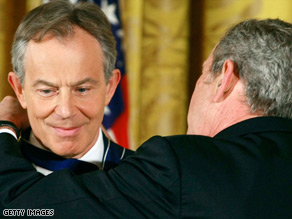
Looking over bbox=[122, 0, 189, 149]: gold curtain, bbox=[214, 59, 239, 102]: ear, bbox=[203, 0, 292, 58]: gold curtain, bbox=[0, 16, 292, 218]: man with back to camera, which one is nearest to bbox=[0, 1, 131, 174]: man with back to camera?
bbox=[0, 16, 292, 218]: man with back to camera

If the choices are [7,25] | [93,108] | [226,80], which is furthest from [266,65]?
[7,25]

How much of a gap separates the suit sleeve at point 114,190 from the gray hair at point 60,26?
0.35 metres

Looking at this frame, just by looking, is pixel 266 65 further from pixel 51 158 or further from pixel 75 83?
pixel 51 158

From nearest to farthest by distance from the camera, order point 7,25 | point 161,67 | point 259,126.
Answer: point 259,126 < point 7,25 < point 161,67

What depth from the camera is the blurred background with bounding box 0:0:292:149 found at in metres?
2.20

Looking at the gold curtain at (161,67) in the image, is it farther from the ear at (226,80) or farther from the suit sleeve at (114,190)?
the suit sleeve at (114,190)

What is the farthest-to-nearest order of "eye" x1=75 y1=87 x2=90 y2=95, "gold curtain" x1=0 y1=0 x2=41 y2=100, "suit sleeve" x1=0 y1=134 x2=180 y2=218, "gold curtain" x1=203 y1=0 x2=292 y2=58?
1. "gold curtain" x1=203 y1=0 x2=292 y2=58
2. "gold curtain" x1=0 y1=0 x2=41 y2=100
3. "eye" x1=75 y1=87 x2=90 y2=95
4. "suit sleeve" x1=0 y1=134 x2=180 y2=218

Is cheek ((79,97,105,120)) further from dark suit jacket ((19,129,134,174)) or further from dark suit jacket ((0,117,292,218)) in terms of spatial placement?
dark suit jacket ((0,117,292,218))

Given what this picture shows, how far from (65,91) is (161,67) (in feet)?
3.14

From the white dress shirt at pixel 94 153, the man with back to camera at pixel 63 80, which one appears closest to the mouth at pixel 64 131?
the man with back to camera at pixel 63 80

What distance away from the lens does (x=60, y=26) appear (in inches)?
53.9

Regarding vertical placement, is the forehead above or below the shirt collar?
above

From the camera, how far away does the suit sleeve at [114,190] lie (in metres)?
1.17

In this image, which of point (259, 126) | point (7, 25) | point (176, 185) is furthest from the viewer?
point (7, 25)
